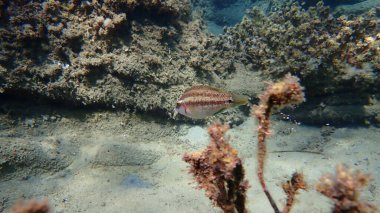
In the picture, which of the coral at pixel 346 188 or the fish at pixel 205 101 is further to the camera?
the fish at pixel 205 101

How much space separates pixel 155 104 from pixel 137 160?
36.8 inches

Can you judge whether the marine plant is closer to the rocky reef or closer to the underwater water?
the underwater water

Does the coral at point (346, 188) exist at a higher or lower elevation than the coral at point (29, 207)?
higher

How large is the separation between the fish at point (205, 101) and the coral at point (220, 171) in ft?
3.89

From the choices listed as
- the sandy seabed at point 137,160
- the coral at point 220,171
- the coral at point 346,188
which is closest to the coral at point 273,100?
the coral at point 220,171

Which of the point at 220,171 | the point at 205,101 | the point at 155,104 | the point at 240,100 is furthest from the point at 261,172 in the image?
the point at 155,104

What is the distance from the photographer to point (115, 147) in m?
4.20

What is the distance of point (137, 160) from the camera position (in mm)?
4223

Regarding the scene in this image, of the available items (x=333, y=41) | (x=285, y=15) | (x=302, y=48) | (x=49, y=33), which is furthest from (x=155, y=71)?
(x=285, y=15)

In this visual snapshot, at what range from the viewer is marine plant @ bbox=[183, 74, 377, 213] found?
153 centimetres

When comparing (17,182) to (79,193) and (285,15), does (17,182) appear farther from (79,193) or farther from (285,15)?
(285,15)

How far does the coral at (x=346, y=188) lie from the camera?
1.49 m

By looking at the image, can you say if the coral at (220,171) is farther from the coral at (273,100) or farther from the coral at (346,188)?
the coral at (346,188)

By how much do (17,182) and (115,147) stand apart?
1.27 m
